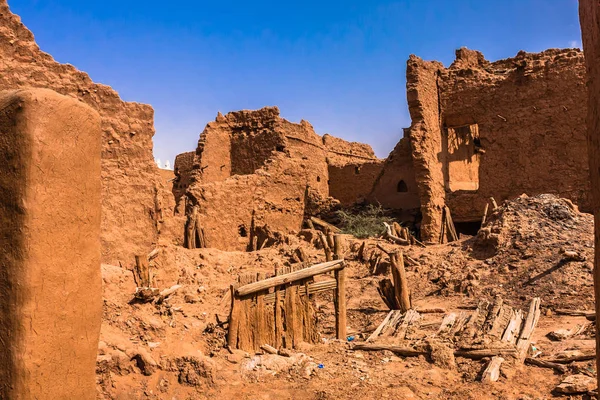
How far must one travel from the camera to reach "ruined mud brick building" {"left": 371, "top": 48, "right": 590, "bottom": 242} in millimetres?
13578

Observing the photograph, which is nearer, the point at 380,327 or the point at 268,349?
the point at 268,349

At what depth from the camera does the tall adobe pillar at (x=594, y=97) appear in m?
1.74

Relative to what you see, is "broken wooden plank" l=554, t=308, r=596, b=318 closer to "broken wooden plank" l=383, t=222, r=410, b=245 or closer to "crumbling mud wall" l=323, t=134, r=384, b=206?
"broken wooden plank" l=383, t=222, r=410, b=245

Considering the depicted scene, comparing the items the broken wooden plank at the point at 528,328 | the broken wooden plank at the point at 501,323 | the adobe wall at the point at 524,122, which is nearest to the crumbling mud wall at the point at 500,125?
the adobe wall at the point at 524,122

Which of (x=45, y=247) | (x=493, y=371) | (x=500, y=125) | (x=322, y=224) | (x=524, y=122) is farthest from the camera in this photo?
(x=322, y=224)

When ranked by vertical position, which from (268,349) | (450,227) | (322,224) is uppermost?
(322,224)

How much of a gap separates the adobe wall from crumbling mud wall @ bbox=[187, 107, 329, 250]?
4.71 meters

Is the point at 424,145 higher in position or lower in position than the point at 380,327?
higher

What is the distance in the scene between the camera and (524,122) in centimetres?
1416

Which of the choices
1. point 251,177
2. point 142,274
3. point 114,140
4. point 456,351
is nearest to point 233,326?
point 142,274

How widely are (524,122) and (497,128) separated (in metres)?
0.72

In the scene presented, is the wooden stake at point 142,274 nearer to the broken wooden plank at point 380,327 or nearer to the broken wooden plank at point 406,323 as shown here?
the broken wooden plank at point 380,327

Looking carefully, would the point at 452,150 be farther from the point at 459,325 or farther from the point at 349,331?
the point at 459,325

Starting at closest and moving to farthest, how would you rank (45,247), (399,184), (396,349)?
(45,247)
(396,349)
(399,184)
